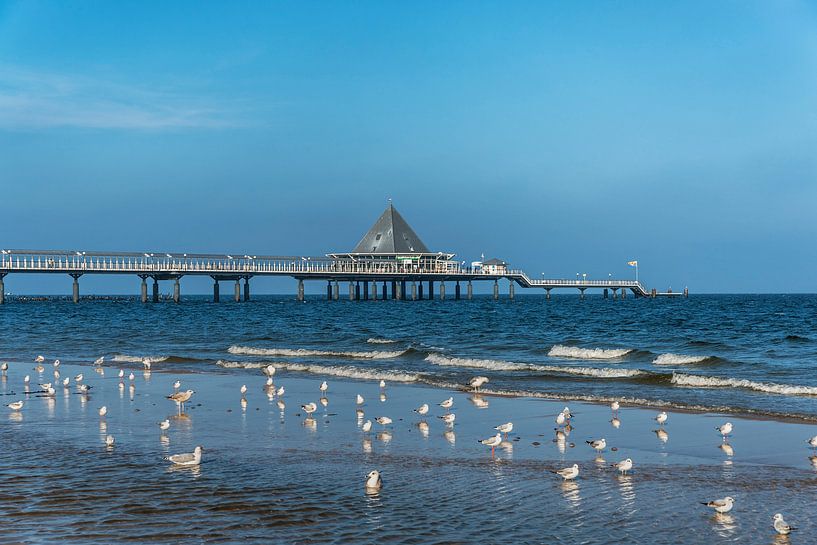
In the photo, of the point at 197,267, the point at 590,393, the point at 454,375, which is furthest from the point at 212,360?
the point at 197,267

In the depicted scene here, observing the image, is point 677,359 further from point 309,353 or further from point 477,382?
point 309,353

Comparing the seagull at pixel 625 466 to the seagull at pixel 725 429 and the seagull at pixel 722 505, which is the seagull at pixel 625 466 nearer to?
the seagull at pixel 722 505

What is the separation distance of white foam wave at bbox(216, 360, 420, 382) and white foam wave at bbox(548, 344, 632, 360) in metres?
8.57

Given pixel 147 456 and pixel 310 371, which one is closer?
pixel 147 456

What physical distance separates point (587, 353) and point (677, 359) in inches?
145

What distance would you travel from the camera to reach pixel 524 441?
14.0m

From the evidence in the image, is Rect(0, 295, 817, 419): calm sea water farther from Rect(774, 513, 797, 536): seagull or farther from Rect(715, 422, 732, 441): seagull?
Rect(774, 513, 797, 536): seagull

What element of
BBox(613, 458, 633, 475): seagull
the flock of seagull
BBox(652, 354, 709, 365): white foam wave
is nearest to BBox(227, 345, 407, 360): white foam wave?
BBox(652, 354, 709, 365): white foam wave

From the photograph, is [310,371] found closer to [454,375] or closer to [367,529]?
[454,375]

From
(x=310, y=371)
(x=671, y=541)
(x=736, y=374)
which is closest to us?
(x=671, y=541)

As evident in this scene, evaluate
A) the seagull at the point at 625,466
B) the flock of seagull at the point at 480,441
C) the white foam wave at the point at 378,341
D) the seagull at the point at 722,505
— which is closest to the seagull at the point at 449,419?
the flock of seagull at the point at 480,441

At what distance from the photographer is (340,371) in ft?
87.4

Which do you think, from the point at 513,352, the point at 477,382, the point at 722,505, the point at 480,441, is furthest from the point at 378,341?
the point at 722,505

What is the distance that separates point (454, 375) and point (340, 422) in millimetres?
9581
